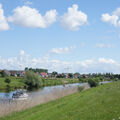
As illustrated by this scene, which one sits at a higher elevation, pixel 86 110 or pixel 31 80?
pixel 86 110

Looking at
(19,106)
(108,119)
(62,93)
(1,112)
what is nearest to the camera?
(108,119)

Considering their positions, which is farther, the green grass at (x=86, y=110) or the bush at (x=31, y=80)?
the bush at (x=31, y=80)

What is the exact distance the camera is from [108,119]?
845 centimetres

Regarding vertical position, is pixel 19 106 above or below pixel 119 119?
below

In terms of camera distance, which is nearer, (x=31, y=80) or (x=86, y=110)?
(x=86, y=110)

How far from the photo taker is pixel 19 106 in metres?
21.7

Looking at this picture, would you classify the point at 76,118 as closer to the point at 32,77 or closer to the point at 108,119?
the point at 108,119

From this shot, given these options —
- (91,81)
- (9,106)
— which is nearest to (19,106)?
(9,106)

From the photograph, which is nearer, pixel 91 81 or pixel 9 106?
pixel 9 106

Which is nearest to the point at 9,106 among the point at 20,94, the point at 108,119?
the point at 108,119

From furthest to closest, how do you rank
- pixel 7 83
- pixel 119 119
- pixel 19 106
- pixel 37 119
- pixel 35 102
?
1. pixel 7 83
2. pixel 35 102
3. pixel 19 106
4. pixel 37 119
5. pixel 119 119

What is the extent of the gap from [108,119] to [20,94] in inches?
1342

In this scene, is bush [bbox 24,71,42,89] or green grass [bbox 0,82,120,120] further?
bush [bbox 24,71,42,89]

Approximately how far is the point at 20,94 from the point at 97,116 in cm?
3321
